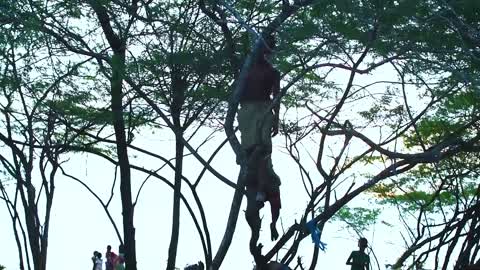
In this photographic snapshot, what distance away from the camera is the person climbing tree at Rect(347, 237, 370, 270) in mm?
10219

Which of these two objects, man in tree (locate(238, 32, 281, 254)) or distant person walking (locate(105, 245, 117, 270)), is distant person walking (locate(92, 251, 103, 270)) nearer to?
distant person walking (locate(105, 245, 117, 270))

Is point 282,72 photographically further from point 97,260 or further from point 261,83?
point 97,260

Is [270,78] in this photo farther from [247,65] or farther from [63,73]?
[63,73]

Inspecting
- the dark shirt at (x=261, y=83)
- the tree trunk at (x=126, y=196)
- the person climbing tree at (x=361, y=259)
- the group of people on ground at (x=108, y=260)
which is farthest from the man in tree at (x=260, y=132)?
the group of people on ground at (x=108, y=260)

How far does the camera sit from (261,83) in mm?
6855

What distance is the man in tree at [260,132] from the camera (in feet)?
21.7

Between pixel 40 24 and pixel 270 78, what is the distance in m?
3.71

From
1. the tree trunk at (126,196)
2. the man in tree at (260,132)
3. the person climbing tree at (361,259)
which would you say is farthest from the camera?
the tree trunk at (126,196)

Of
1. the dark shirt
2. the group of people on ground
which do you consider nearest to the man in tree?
the dark shirt

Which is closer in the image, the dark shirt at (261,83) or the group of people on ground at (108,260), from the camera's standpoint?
the dark shirt at (261,83)

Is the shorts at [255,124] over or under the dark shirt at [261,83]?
under

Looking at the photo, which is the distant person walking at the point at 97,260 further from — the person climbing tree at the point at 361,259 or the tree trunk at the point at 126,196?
the person climbing tree at the point at 361,259

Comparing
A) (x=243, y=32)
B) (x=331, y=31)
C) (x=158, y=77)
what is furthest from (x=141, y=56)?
(x=331, y=31)

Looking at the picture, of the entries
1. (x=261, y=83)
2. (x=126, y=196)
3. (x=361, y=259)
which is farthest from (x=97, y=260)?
(x=261, y=83)
